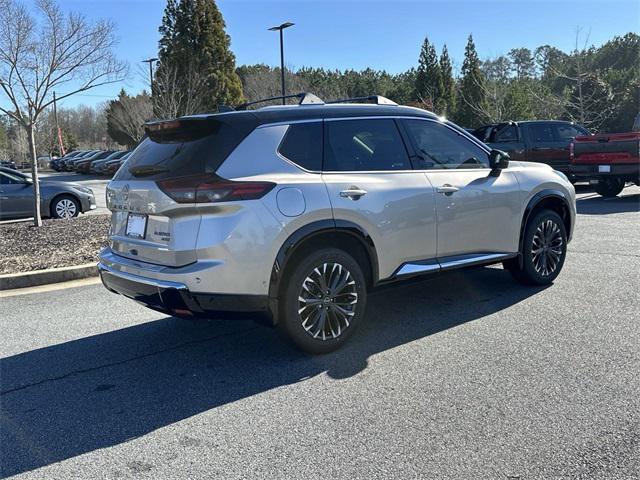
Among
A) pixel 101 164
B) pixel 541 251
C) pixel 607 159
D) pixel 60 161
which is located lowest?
pixel 541 251

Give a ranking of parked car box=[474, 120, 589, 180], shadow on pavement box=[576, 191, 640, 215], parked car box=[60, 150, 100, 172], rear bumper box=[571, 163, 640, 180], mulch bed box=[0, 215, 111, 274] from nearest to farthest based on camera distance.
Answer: mulch bed box=[0, 215, 111, 274] → shadow on pavement box=[576, 191, 640, 215] → rear bumper box=[571, 163, 640, 180] → parked car box=[474, 120, 589, 180] → parked car box=[60, 150, 100, 172]

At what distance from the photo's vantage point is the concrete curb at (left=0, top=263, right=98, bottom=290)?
6.82 m

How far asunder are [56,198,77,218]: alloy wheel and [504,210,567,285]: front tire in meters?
10.4

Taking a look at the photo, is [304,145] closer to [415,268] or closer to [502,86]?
[415,268]

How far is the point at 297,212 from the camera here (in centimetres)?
400

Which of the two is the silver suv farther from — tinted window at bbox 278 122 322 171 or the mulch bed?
the mulch bed

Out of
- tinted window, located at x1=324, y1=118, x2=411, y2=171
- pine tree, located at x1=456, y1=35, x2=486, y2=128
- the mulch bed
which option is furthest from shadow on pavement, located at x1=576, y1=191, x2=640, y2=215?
pine tree, located at x1=456, y1=35, x2=486, y2=128

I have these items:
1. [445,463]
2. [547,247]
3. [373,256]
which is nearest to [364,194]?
[373,256]

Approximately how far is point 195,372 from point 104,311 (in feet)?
6.86

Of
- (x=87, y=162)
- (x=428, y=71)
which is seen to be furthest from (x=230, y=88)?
(x=428, y=71)

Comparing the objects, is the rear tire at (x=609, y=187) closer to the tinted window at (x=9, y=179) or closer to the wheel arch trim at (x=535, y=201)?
the wheel arch trim at (x=535, y=201)

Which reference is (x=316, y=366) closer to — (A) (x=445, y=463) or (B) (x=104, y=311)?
(A) (x=445, y=463)

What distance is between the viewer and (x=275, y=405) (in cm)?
354

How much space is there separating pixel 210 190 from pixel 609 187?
12982mm
